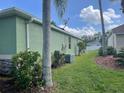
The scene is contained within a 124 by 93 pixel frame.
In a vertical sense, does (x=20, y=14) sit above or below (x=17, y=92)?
above

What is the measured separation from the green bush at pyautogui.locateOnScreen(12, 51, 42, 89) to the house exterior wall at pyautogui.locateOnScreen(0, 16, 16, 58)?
6.70 feet

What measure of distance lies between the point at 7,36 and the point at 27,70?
3.22 metres

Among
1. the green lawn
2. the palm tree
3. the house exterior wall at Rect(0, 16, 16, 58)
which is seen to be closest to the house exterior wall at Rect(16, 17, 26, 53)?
the house exterior wall at Rect(0, 16, 16, 58)

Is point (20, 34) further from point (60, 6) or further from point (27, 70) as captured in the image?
point (27, 70)

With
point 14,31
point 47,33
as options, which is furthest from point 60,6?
point 14,31

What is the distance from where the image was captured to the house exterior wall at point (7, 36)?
1184 cm

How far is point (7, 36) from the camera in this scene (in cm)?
1205

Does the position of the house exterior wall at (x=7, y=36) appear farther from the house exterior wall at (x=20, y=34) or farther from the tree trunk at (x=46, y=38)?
the tree trunk at (x=46, y=38)

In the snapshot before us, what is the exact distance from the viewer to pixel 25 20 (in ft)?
41.9

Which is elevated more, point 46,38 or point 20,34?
point 20,34

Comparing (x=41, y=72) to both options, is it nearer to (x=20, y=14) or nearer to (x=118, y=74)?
(x=20, y=14)

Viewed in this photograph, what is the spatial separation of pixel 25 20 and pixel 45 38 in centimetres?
309

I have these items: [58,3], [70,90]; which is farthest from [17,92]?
[58,3]

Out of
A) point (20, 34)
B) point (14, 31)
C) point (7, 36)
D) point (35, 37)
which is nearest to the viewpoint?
point (14, 31)
